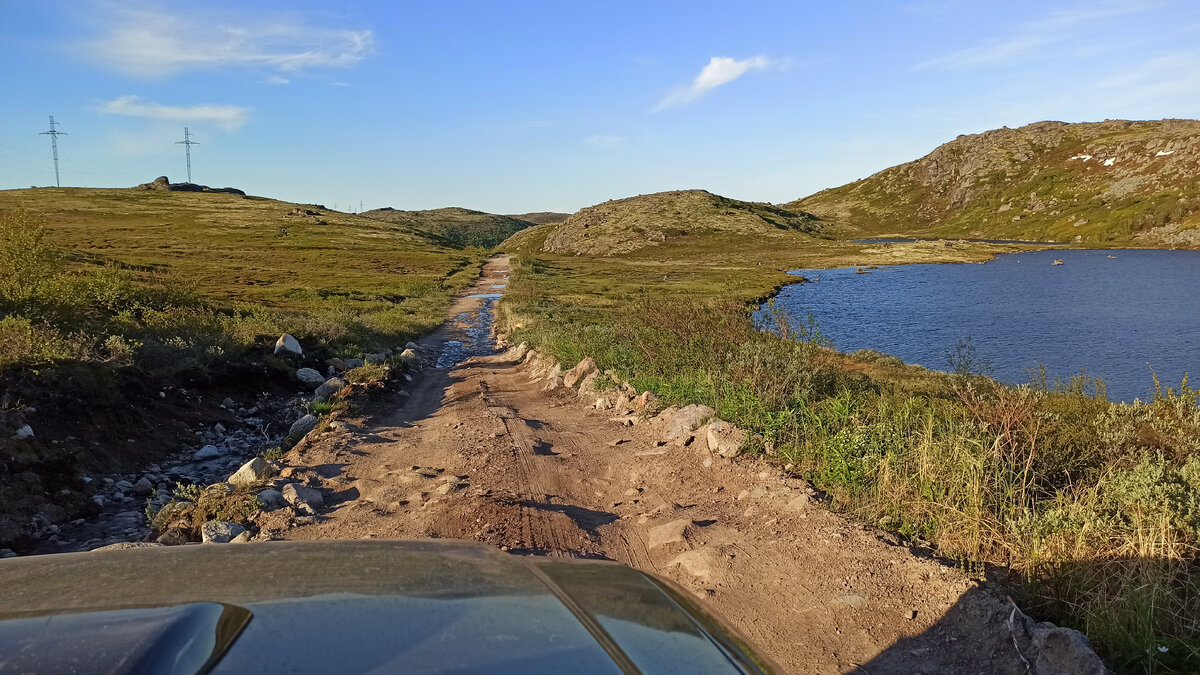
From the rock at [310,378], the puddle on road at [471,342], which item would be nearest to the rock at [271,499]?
the rock at [310,378]

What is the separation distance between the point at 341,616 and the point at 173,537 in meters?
5.93

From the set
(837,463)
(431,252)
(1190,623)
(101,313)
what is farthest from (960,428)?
(431,252)

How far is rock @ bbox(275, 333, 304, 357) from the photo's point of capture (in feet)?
53.3

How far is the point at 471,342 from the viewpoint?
1017 inches

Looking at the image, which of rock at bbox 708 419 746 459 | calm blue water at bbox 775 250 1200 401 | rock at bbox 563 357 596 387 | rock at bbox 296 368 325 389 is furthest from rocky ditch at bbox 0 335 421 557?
calm blue water at bbox 775 250 1200 401

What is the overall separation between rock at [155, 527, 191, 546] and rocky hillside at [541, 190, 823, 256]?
11717 centimetres

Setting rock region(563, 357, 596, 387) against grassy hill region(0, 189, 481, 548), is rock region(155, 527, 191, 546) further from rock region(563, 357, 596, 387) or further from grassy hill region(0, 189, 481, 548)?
rock region(563, 357, 596, 387)

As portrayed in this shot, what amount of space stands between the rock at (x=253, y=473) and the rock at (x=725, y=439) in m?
5.30

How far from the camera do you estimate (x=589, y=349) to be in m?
14.9

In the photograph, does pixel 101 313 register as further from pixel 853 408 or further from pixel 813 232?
pixel 813 232

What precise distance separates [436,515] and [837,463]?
13.5 ft

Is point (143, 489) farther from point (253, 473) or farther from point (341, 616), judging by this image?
point (341, 616)

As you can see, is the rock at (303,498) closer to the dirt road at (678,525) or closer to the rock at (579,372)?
the dirt road at (678,525)

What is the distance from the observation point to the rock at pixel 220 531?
609 centimetres
